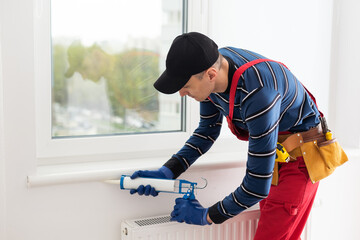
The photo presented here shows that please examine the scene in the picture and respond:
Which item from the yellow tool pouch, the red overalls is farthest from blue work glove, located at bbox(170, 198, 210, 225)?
the yellow tool pouch

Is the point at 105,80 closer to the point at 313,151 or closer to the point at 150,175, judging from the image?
the point at 150,175

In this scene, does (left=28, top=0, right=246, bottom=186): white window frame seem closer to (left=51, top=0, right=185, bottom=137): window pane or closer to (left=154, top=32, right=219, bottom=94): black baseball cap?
(left=51, top=0, right=185, bottom=137): window pane

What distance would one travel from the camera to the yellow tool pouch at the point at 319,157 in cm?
144

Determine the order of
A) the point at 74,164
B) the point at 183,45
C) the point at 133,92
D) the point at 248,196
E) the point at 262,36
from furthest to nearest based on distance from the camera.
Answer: the point at 262,36, the point at 133,92, the point at 74,164, the point at 248,196, the point at 183,45

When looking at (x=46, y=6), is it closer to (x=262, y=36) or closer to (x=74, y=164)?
(x=74, y=164)

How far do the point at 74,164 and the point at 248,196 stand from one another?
2.14ft

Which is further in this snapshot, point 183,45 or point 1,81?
point 1,81

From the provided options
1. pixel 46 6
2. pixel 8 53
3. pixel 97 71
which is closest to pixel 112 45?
pixel 97 71

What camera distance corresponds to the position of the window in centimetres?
154

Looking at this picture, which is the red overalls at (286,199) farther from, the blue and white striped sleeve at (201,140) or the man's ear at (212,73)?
the man's ear at (212,73)

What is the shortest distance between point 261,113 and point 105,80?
0.72 meters

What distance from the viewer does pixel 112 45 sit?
1.65 m

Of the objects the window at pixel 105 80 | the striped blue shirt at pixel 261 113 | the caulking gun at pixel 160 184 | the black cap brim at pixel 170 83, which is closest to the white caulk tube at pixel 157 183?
the caulking gun at pixel 160 184

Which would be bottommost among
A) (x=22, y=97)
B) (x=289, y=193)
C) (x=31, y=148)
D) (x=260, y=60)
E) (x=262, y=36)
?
(x=289, y=193)
